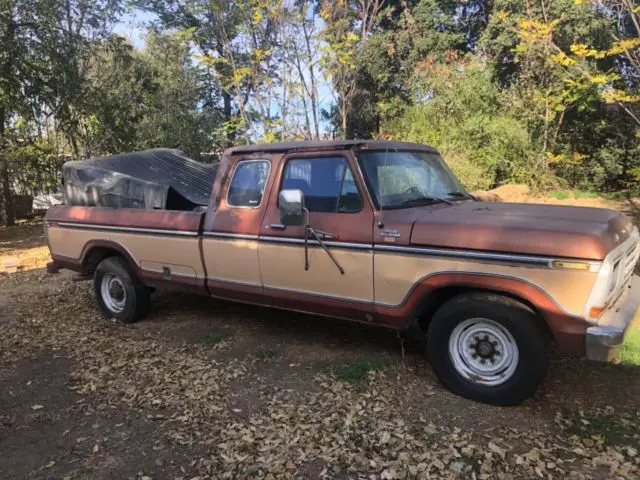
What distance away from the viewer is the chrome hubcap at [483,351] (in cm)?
362

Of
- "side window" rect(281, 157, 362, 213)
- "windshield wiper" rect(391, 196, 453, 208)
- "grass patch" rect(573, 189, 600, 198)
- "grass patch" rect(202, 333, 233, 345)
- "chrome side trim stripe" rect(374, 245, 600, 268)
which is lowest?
"grass patch" rect(202, 333, 233, 345)

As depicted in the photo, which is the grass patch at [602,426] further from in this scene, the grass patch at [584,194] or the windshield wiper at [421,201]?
the grass patch at [584,194]

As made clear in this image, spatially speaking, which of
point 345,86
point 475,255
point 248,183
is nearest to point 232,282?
point 248,183

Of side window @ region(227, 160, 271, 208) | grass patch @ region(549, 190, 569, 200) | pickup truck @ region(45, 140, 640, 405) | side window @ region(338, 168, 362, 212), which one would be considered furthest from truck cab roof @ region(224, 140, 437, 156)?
grass patch @ region(549, 190, 569, 200)

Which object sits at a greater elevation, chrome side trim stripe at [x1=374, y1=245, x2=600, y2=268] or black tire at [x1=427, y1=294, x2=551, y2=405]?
chrome side trim stripe at [x1=374, y1=245, x2=600, y2=268]

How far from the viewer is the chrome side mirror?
4.04 m

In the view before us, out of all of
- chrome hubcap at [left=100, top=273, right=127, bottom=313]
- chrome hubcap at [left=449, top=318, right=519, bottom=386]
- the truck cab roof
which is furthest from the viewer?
chrome hubcap at [left=100, top=273, right=127, bottom=313]

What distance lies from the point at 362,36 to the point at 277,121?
3980 mm

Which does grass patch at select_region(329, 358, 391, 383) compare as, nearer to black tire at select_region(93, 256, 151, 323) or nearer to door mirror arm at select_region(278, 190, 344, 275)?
door mirror arm at select_region(278, 190, 344, 275)

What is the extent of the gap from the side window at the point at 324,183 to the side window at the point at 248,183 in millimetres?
272

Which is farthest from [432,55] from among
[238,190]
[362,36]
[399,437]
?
[399,437]

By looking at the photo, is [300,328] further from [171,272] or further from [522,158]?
[522,158]

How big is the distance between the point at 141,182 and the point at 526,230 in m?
4.22

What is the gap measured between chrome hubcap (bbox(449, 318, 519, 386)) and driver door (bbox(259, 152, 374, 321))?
30.0 inches
